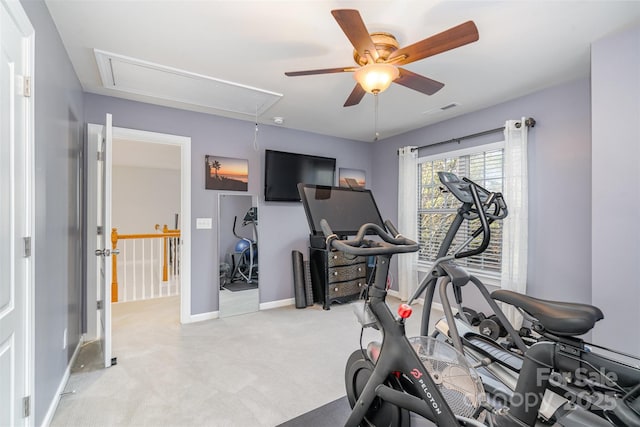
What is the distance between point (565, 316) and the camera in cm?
134

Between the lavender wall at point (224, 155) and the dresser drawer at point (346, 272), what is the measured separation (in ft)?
1.93

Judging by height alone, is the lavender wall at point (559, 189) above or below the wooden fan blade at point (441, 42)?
below

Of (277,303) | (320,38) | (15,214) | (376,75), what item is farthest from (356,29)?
(277,303)

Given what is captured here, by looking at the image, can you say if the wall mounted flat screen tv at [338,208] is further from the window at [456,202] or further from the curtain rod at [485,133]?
the curtain rod at [485,133]

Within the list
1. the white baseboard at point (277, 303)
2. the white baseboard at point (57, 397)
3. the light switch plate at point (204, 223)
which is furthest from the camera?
the white baseboard at point (277, 303)

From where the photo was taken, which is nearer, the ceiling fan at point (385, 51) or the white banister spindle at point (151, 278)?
the ceiling fan at point (385, 51)

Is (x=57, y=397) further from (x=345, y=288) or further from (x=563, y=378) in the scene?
(x=345, y=288)

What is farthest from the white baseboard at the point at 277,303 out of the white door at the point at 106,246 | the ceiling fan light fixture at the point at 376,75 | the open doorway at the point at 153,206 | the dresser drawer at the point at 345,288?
the ceiling fan light fixture at the point at 376,75

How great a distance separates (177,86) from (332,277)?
297 cm

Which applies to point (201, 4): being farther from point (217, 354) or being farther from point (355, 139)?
point (355, 139)

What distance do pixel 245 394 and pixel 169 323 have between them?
1.89 meters

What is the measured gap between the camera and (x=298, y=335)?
3281 mm

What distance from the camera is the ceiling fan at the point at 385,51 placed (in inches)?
64.7

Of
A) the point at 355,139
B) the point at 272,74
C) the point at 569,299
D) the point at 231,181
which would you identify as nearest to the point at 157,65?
the point at 272,74
